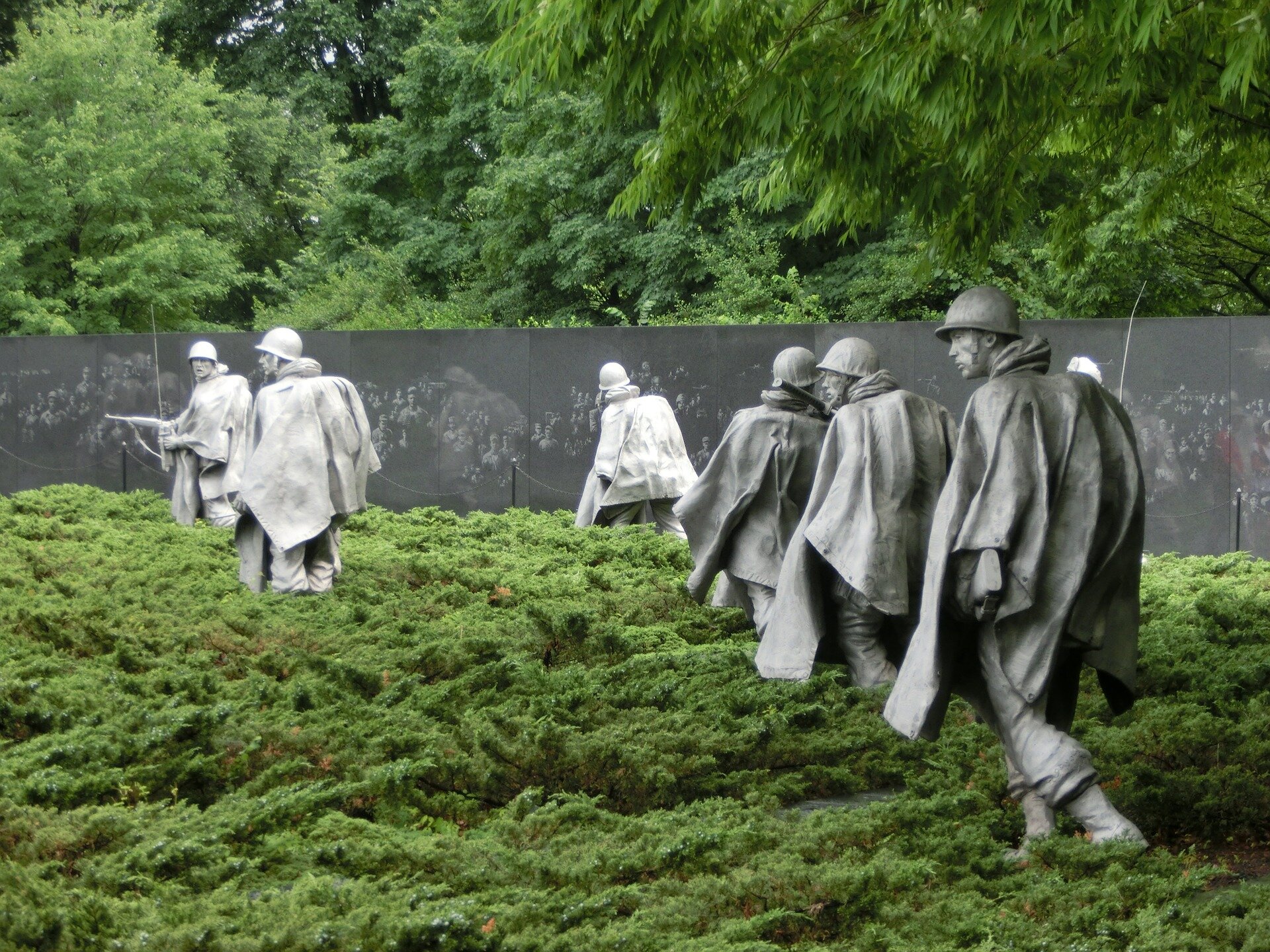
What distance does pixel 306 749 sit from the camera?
6645 millimetres

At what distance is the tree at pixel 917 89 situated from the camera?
6301mm

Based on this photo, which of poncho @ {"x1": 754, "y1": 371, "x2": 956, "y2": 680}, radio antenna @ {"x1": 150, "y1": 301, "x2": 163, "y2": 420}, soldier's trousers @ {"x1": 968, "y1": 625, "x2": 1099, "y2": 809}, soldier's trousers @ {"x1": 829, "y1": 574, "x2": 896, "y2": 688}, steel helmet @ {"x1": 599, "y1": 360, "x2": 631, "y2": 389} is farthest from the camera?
radio antenna @ {"x1": 150, "y1": 301, "x2": 163, "y2": 420}

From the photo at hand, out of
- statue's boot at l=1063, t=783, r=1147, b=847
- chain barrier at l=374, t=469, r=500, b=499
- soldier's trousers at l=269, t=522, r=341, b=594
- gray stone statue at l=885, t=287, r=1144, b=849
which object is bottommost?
chain barrier at l=374, t=469, r=500, b=499

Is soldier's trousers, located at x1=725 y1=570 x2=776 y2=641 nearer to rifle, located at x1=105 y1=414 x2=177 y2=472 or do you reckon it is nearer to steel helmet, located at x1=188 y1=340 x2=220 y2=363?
steel helmet, located at x1=188 y1=340 x2=220 y2=363

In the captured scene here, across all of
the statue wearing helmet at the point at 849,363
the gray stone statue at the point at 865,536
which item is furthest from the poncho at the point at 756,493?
the gray stone statue at the point at 865,536

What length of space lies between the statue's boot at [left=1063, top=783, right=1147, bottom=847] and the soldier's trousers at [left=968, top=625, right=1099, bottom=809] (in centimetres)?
4

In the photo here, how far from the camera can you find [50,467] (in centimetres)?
2322

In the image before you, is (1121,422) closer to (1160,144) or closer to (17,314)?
(1160,144)

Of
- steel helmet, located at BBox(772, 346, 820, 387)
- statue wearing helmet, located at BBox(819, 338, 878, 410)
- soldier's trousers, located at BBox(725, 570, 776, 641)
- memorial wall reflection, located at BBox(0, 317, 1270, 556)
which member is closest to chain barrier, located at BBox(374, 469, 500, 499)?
memorial wall reflection, located at BBox(0, 317, 1270, 556)

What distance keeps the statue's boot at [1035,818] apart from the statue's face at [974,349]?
1.49 metres

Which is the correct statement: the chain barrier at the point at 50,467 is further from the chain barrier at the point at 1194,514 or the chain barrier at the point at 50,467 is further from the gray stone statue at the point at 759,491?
the gray stone statue at the point at 759,491

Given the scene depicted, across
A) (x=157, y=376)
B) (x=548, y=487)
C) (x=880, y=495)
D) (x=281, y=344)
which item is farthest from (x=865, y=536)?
(x=157, y=376)

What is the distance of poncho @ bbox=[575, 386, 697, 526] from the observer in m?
15.1

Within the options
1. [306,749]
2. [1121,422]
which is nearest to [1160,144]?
[1121,422]
